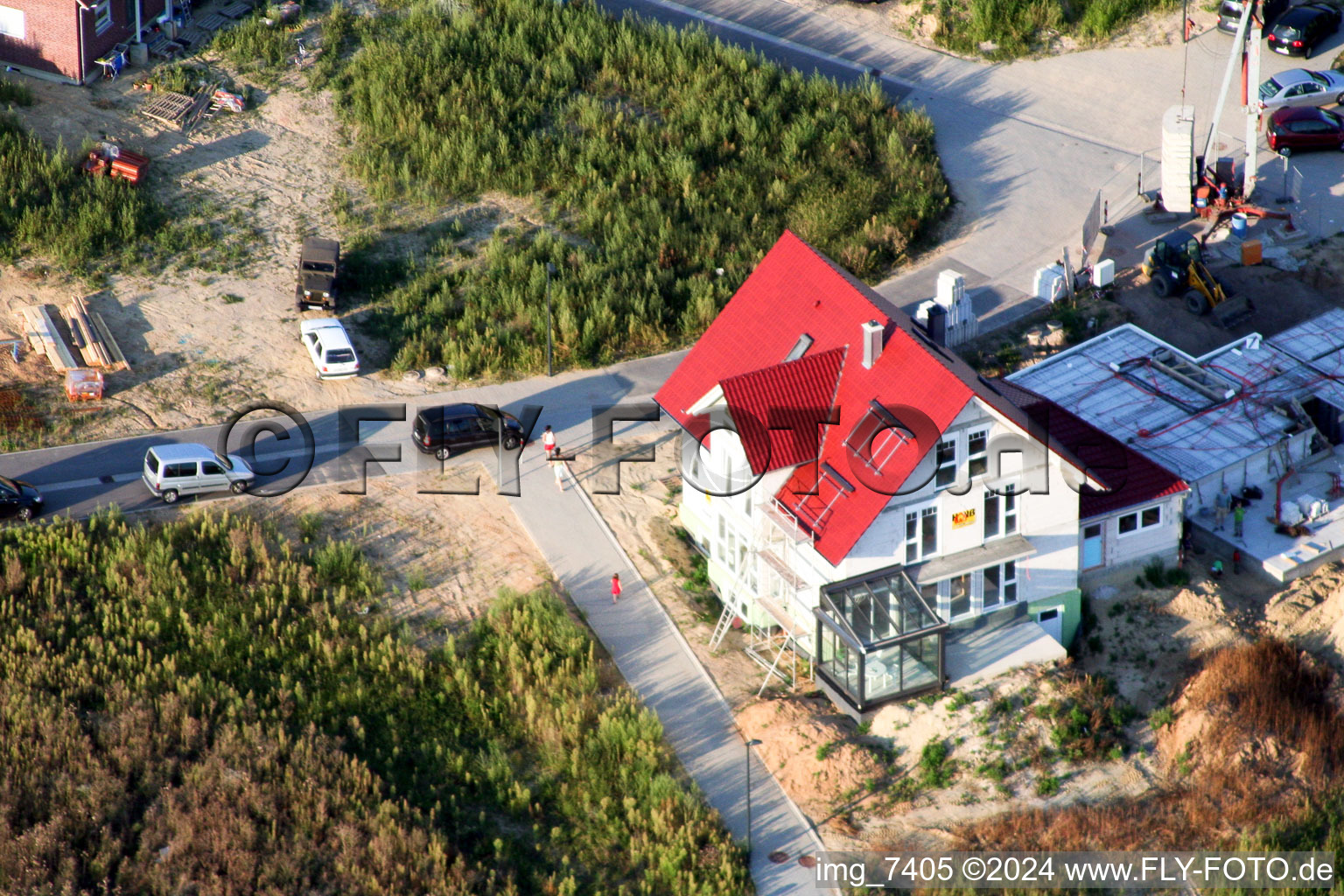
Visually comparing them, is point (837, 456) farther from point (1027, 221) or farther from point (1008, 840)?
point (1027, 221)

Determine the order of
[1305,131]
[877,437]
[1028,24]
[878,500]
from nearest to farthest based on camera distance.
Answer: [878,500]
[877,437]
[1305,131]
[1028,24]

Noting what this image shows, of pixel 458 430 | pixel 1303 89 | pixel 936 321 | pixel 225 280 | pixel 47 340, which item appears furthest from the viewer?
pixel 1303 89

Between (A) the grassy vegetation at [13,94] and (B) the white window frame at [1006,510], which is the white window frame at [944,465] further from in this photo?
(A) the grassy vegetation at [13,94]

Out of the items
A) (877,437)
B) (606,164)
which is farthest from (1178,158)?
(877,437)

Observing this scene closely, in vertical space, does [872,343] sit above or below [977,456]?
above

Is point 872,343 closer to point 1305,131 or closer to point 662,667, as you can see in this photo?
point 662,667

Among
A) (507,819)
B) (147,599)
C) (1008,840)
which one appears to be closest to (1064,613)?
(1008,840)
